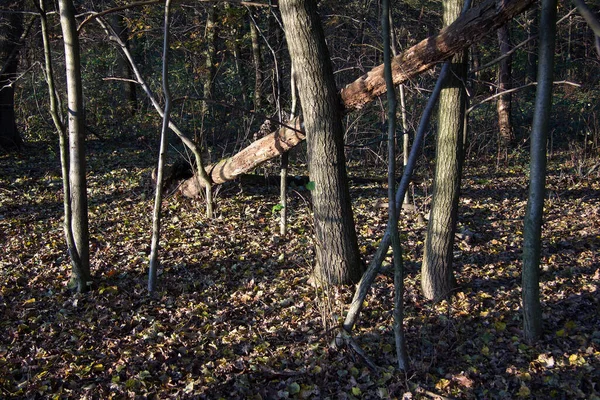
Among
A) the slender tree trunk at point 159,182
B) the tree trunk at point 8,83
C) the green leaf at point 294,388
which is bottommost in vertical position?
the green leaf at point 294,388

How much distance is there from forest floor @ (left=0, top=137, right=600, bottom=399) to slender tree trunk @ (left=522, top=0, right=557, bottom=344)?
11.5 inches

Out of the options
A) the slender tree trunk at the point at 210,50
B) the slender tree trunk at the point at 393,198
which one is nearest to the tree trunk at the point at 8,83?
the slender tree trunk at the point at 210,50

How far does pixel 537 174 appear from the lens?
402 cm

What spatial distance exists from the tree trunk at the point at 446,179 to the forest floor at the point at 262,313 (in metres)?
0.25

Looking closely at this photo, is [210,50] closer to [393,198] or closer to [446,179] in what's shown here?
[446,179]

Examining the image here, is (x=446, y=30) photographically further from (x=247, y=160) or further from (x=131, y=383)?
(x=131, y=383)

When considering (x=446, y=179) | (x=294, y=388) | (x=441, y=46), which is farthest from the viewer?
(x=446, y=179)

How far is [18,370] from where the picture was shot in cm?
412

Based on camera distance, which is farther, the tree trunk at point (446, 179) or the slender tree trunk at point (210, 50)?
the slender tree trunk at point (210, 50)

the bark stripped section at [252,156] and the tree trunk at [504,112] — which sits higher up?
the tree trunk at [504,112]

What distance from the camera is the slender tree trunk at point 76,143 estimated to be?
16.1 ft

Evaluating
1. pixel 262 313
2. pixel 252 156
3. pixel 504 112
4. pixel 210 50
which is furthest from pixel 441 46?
pixel 504 112

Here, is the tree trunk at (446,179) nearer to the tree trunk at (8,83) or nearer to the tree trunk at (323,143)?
the tree trunk at (323,143)

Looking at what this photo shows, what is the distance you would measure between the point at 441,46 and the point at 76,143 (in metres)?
3.72
